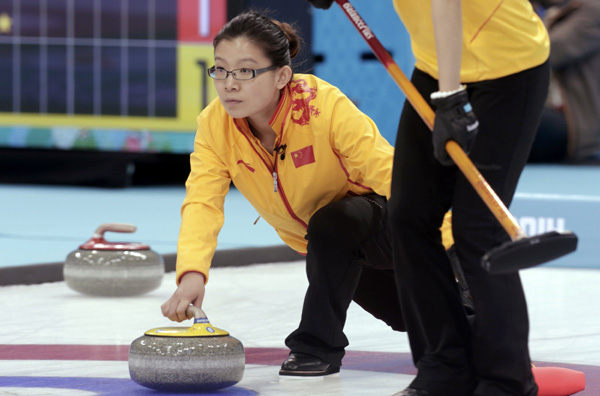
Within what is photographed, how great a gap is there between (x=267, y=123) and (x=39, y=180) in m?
6.29

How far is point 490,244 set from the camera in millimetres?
2199

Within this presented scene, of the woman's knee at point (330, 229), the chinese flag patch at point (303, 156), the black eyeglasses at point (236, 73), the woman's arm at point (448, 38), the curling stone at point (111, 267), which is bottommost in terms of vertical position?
the curling stone at point (111, 267)

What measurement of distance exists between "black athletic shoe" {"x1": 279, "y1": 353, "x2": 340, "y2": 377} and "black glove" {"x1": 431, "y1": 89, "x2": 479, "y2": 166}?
0.80 m

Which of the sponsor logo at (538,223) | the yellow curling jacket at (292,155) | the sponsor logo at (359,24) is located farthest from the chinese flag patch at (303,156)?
the sponsor logo at (538,223)

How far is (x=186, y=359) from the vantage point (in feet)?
8.14

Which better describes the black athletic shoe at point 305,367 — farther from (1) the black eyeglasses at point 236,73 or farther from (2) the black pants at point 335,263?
(1) the black eyeglasses at point 236,73

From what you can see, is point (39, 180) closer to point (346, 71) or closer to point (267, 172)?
point (346, 71)

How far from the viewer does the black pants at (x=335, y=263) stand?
9.08 feet

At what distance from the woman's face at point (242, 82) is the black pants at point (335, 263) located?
0.32 meters

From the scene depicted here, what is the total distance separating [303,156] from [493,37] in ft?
2.43

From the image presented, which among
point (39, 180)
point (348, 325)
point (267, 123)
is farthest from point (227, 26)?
point (39, 180)

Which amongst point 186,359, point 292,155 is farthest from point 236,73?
point 186,359

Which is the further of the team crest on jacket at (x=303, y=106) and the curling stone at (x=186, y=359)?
the team crest on jacket at (x=303, y=106)

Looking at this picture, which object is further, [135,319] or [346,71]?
[346,71]
